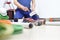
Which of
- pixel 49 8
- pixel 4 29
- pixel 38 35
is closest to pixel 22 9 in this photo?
pixel 49 8

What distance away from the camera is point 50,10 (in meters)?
2.61

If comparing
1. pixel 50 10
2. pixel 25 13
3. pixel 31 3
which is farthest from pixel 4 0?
pixel 50 10

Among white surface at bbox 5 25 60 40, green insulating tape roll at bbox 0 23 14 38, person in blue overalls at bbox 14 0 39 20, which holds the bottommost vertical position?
white surface at bbox 5 25 60 40

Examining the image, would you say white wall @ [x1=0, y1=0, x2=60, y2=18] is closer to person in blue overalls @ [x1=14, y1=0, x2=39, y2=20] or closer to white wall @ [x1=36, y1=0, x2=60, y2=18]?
white wall @ [x1=36, y1=0, x2=60, y2=18]

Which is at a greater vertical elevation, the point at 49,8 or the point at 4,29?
the point at 49,8

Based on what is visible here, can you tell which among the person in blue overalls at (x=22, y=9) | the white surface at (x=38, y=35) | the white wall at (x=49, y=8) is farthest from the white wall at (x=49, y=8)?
the white surface at (x=38, y=35)

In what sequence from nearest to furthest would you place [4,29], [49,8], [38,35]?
[4,29], [38,35], [49,8]

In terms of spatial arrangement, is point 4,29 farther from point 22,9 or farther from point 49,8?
point 49,8

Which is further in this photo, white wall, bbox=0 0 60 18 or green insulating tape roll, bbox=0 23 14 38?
white wall, bbox=0 0 60 18

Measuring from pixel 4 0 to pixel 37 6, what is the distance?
557 mm

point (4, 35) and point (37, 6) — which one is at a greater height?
point (37, 6)

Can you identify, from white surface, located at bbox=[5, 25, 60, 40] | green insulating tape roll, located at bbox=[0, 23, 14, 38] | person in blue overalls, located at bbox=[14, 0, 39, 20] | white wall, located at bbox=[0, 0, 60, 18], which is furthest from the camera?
white wall, located at bbox=[0, 0, 60, 18]

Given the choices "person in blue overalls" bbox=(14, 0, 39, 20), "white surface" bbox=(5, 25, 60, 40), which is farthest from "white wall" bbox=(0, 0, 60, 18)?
"white surface" bbox=(5, 25, 60, 40)

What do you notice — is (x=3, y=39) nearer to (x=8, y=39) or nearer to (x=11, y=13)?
(x=8, y=39)
